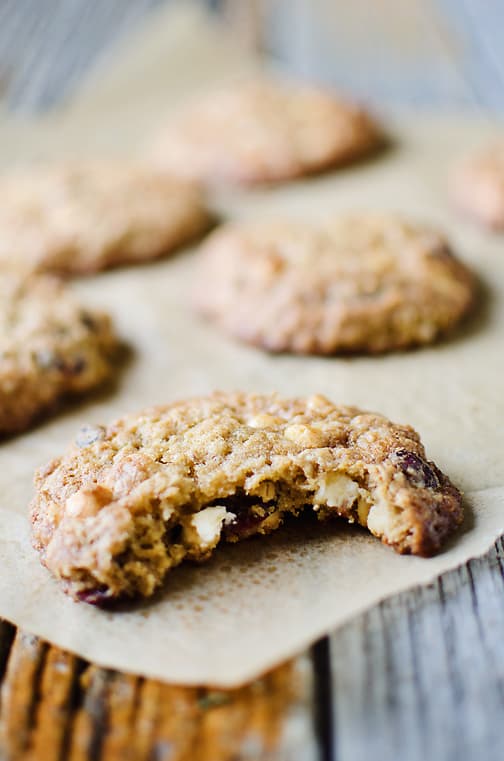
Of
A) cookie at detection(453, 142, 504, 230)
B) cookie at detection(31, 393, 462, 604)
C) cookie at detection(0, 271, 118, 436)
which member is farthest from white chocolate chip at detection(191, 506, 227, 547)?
cookie at detection(453, 142, 504, 230)

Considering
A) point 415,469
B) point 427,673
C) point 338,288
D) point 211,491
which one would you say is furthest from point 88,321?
point 427,673

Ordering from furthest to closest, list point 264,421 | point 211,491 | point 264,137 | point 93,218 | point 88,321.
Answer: point 264,137 < point 93,218 < point 88,321 < point 264,421 < point 211,491

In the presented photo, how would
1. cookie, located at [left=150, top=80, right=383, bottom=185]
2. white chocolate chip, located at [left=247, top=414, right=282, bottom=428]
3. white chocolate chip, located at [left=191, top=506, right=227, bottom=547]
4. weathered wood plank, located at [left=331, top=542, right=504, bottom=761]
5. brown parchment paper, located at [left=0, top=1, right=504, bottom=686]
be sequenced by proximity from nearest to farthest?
weathered wood plank, located at [left=331, top=542, right=504, bottom=761] → brown parchment paper, located at [left=0, top=1, right=504, bottom=686] → white chocolate chip, located at [left=191, top=506, right=227, bottom=547] → white chocolate chip, located at [left=247, top=414, right=282, bottom=428] → cookie, located at [left=150, top=80, right=383, bottom=185]

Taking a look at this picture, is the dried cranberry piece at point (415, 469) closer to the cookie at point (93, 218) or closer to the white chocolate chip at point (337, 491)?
the white chocolate chip at point (337, 491)

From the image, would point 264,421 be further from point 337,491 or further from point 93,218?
point 93,218

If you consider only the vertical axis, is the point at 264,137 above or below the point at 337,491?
above

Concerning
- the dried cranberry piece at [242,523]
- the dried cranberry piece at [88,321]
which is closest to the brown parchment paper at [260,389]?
the dried cranberry piece at [242,523]

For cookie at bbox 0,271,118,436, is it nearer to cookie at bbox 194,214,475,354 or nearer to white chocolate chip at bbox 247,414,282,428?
cookie at bbox 194,214,475,354
